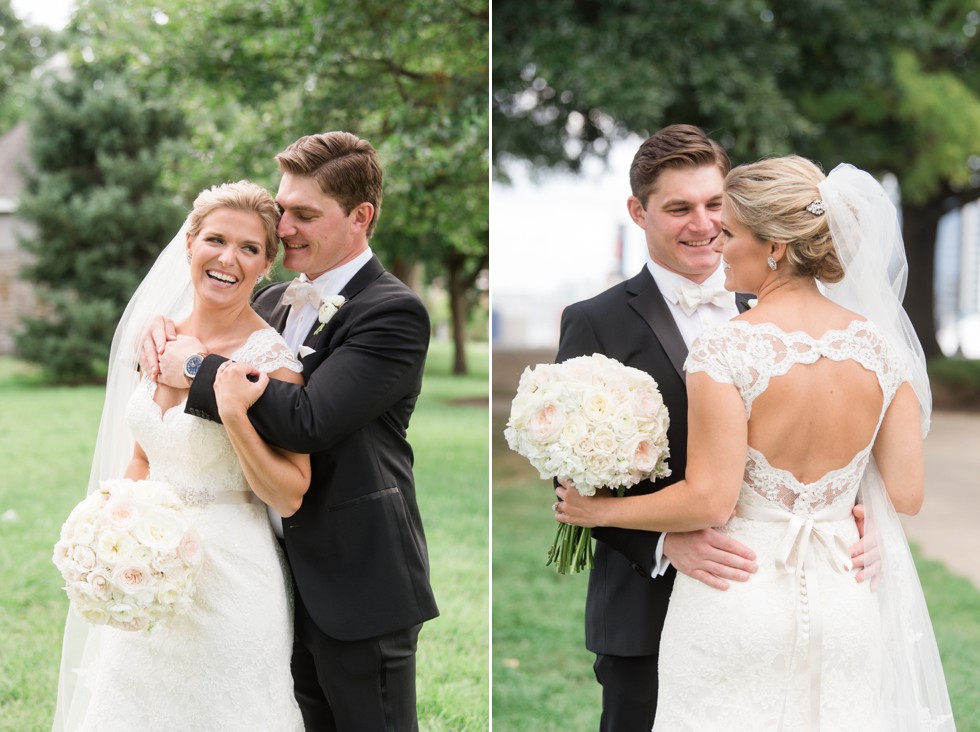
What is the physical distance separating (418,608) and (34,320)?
19481 millimetres

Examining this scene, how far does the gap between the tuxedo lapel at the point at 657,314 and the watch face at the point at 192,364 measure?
1.25m

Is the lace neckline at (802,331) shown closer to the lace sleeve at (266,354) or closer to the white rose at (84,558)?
the lace sleeve at (266,354)

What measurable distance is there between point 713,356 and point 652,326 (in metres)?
0.56

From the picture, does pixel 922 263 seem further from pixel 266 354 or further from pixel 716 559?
pixel 266 354

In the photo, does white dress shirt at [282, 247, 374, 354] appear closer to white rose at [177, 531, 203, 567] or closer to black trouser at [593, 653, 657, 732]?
white rose at [177, 531, 203, 567]

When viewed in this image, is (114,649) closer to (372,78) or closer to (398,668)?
(398,668)

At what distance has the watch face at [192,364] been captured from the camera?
2.78 m

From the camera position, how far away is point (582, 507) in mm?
2758

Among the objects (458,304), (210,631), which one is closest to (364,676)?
(210,631)

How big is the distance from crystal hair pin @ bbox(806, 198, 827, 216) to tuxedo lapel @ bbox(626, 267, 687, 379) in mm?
606

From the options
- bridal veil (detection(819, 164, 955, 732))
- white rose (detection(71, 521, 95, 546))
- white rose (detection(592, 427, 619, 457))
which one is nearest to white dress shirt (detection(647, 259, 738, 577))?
bridal veil (detection(819, 164, 955, 732))

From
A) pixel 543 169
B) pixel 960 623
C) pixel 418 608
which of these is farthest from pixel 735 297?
pixel 543 169

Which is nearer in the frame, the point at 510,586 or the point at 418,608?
the point at 418,608

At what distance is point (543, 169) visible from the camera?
1398 centimetres
